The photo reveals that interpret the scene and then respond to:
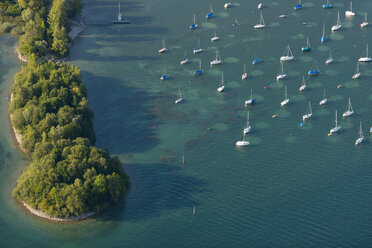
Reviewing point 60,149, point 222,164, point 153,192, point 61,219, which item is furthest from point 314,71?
point 61,219

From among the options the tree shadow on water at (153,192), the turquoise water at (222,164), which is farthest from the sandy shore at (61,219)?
the tree shadow on water at (153,192)

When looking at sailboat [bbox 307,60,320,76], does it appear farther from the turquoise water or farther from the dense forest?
the dense forest

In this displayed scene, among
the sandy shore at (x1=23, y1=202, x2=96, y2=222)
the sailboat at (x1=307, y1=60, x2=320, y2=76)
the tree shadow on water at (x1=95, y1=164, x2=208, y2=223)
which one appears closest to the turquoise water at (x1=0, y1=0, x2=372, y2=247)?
the tree shadow on water at (x1=95, y1=164, x2=208, y2=223)

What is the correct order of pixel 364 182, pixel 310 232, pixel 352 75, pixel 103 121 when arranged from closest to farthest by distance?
1. pixel 310 232
2. pixel 364 182
3. pixel 103 121
4. pixel 352 75

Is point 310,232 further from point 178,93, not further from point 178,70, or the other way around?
point 178,70

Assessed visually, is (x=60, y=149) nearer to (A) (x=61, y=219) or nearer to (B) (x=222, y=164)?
(A) (x=61, y=219)

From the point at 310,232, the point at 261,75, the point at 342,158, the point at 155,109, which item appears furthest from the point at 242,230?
the point at 261,75
